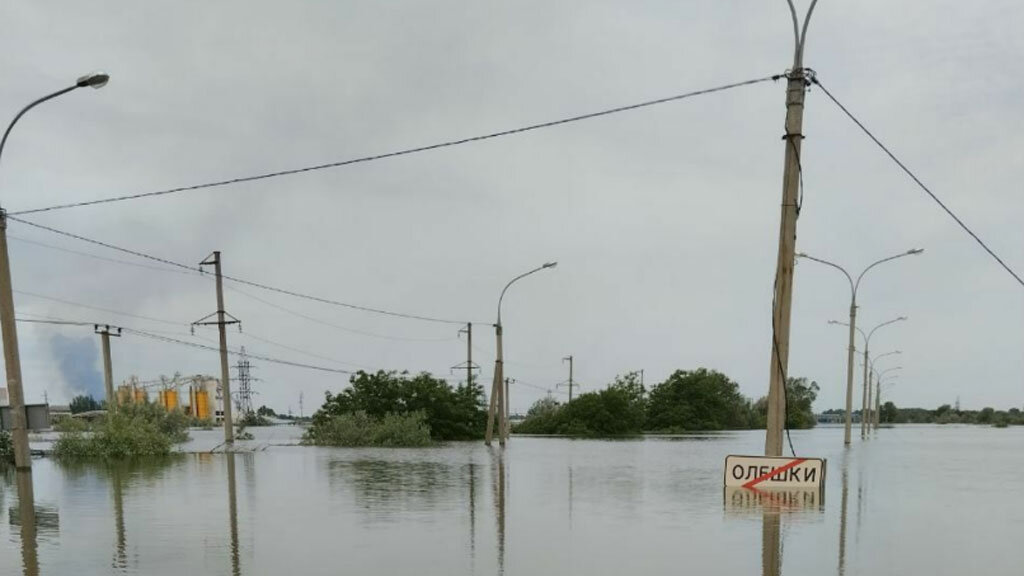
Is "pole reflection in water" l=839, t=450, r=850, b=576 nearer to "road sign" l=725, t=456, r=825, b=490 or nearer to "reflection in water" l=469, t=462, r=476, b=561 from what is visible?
"road sign" l=725, t=456, r=825, b=490

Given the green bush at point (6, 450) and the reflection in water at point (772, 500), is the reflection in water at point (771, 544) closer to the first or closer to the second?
the reflection in water at point (772, 500)

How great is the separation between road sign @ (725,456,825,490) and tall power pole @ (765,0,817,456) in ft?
1.52

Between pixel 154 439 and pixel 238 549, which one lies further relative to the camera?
pixel 154 439

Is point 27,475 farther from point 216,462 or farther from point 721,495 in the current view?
point 721,495

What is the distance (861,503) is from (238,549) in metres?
12.4

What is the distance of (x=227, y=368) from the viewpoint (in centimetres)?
4481

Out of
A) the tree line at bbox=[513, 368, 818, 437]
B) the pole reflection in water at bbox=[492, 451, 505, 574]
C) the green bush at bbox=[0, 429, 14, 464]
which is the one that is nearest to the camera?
the pole reflection in water at bbox=[492, 451, 505, 574]

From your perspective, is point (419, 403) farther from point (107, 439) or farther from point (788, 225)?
point (788, 225)

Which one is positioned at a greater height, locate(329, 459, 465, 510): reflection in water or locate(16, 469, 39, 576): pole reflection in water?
locate(16, 469, 39, 576): pole reflection in water

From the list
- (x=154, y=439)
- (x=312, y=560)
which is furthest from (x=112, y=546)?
(x=154, y=439)

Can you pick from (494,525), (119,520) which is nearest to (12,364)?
(119,520)

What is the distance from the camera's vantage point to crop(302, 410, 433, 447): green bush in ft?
171

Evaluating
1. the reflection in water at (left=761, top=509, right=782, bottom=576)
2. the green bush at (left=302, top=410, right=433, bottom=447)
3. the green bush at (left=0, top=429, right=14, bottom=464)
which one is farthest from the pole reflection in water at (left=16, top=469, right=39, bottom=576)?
the green bush at (left=302, top=410, right=433, bottom=447)

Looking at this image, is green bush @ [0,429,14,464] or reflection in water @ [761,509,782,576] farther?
green bush @ [0,429,14,464]
